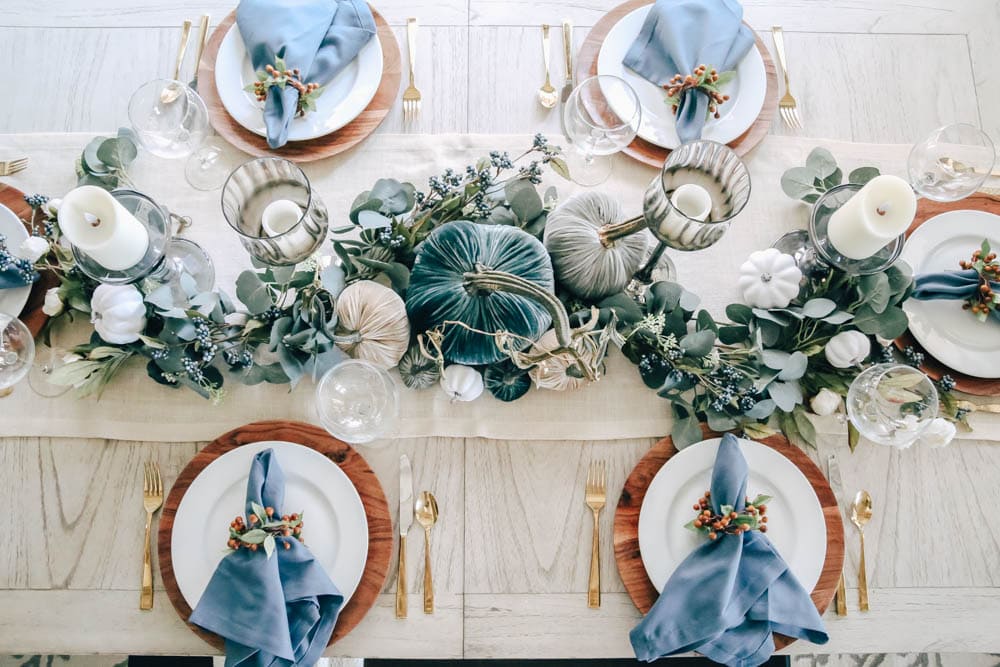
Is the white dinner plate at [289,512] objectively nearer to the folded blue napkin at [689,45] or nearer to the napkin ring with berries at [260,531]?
the napkin ring with berries at [260,531]

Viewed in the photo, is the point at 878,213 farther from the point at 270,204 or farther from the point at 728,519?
the point at 270,204

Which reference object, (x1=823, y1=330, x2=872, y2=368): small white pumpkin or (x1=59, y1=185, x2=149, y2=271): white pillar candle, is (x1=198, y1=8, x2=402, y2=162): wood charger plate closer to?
(x1=59, y1=185, x2=149, y2=271): white pillar candle

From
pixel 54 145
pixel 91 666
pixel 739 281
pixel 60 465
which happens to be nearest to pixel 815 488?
pixel 739 281

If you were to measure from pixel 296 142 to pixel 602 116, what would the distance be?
501mm

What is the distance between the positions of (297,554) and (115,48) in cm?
95

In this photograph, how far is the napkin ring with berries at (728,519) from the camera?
3.19 ft

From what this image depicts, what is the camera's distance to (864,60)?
1.26 m

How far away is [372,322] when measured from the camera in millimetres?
946

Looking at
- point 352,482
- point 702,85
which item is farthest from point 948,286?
point 352,482

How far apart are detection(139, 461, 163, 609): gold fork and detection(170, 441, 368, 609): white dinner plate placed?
5 cm

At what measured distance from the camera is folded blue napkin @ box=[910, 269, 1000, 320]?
41.4 inches

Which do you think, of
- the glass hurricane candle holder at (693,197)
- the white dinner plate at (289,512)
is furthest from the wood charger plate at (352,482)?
the glass hurricane candle holder at (693,197)

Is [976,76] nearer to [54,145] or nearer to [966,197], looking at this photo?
[966,197]

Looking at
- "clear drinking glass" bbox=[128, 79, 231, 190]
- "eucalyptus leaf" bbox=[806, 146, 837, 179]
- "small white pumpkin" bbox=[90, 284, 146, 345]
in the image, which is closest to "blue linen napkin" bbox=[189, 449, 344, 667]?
"small white pumpkin" bbox=[90, 284, 146, 345]
